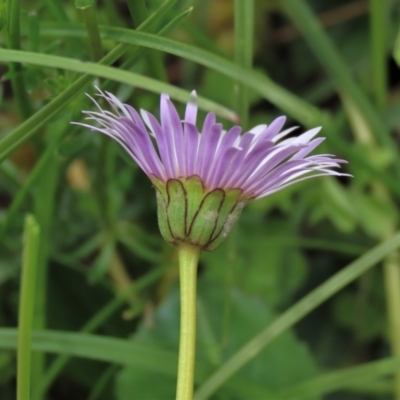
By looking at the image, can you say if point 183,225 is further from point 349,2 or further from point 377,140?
point 349,2

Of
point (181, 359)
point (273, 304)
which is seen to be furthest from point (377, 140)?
point (181, 359)

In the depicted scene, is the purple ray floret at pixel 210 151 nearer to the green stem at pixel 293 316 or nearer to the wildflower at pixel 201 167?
the wildflower at pixel 201 167

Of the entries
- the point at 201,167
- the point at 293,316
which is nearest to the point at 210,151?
the point at 201,167

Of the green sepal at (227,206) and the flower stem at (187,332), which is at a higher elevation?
the green sepal at (227,206)

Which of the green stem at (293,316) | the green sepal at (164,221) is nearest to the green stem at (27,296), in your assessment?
the green sepal at (164,221)

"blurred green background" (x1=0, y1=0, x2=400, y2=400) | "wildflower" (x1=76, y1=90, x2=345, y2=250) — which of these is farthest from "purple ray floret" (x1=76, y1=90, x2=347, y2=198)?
"blurred green background" (x1=0, y1=0, x2=400, y2=400)

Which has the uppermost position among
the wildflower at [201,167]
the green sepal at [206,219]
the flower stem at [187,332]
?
the wildflower at [201,167]

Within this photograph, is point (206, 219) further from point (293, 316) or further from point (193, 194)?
point (293, 316)
